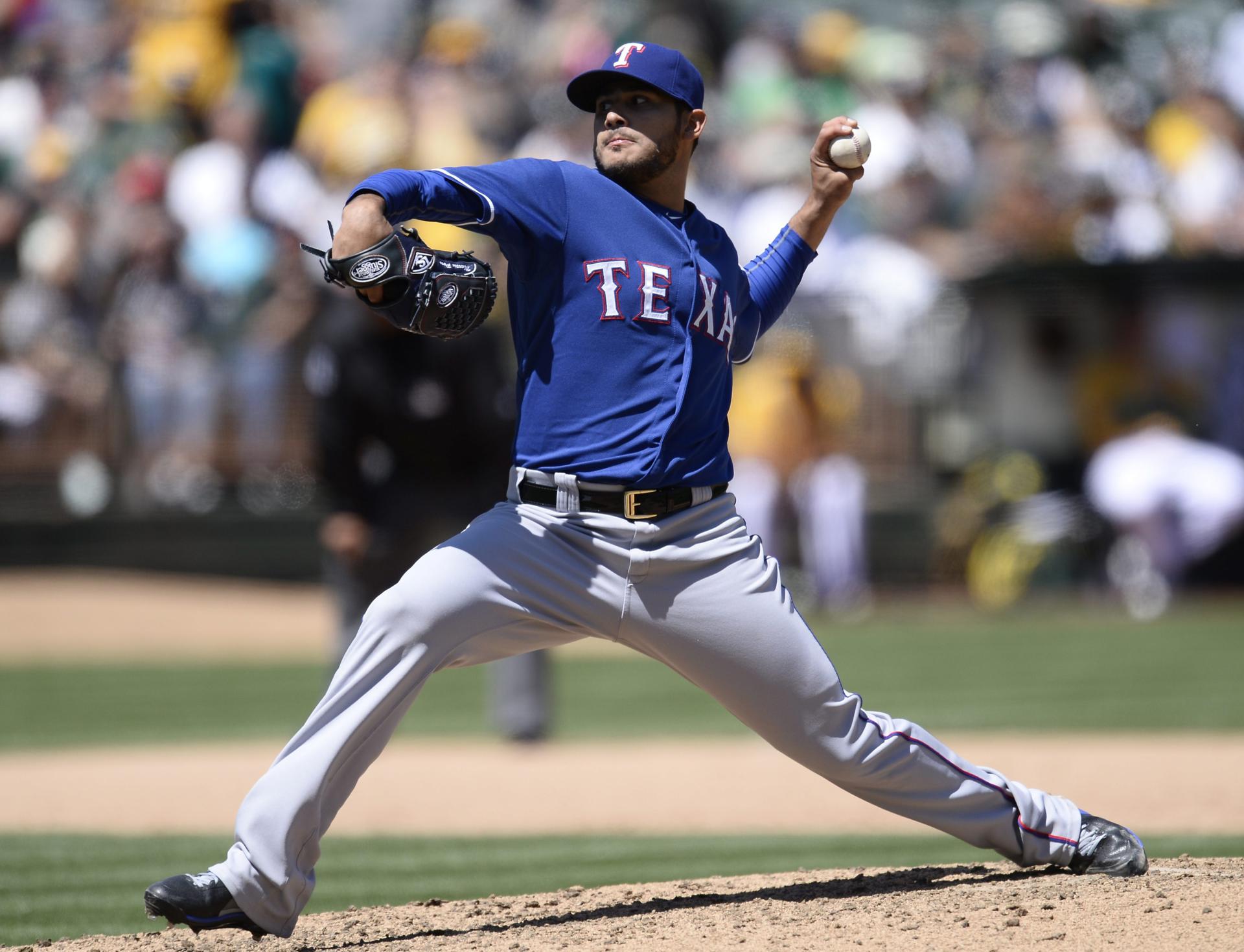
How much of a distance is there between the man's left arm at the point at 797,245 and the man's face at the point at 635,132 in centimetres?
46

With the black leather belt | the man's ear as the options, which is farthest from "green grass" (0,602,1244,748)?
the man's ear

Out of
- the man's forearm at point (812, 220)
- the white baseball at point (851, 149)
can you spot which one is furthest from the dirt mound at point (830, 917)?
the white baseball at point (851, 149)

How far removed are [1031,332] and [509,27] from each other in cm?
671

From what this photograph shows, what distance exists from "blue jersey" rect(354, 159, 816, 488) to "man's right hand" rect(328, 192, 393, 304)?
12.1 inches

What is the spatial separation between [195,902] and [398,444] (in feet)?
14.2

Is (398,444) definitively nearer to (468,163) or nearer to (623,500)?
(623,500)

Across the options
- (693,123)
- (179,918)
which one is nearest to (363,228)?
(693,123)

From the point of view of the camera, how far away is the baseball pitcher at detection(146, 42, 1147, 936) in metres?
3.72

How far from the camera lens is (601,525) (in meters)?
3.89

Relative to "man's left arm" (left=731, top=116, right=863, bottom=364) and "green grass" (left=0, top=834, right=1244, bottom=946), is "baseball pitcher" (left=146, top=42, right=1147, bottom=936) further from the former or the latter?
"green grass" (left=0, top=834, right=1244, bottom=946)

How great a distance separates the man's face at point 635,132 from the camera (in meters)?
4.05

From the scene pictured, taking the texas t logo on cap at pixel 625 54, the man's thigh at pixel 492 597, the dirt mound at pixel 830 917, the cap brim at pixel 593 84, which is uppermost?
the texas t logo on cap at pixel 625 54

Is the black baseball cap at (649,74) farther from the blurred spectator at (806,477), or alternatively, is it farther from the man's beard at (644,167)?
the blurred spectator at (806,477)

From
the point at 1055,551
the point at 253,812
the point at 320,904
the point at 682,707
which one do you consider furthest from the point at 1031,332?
the point at 253,812
